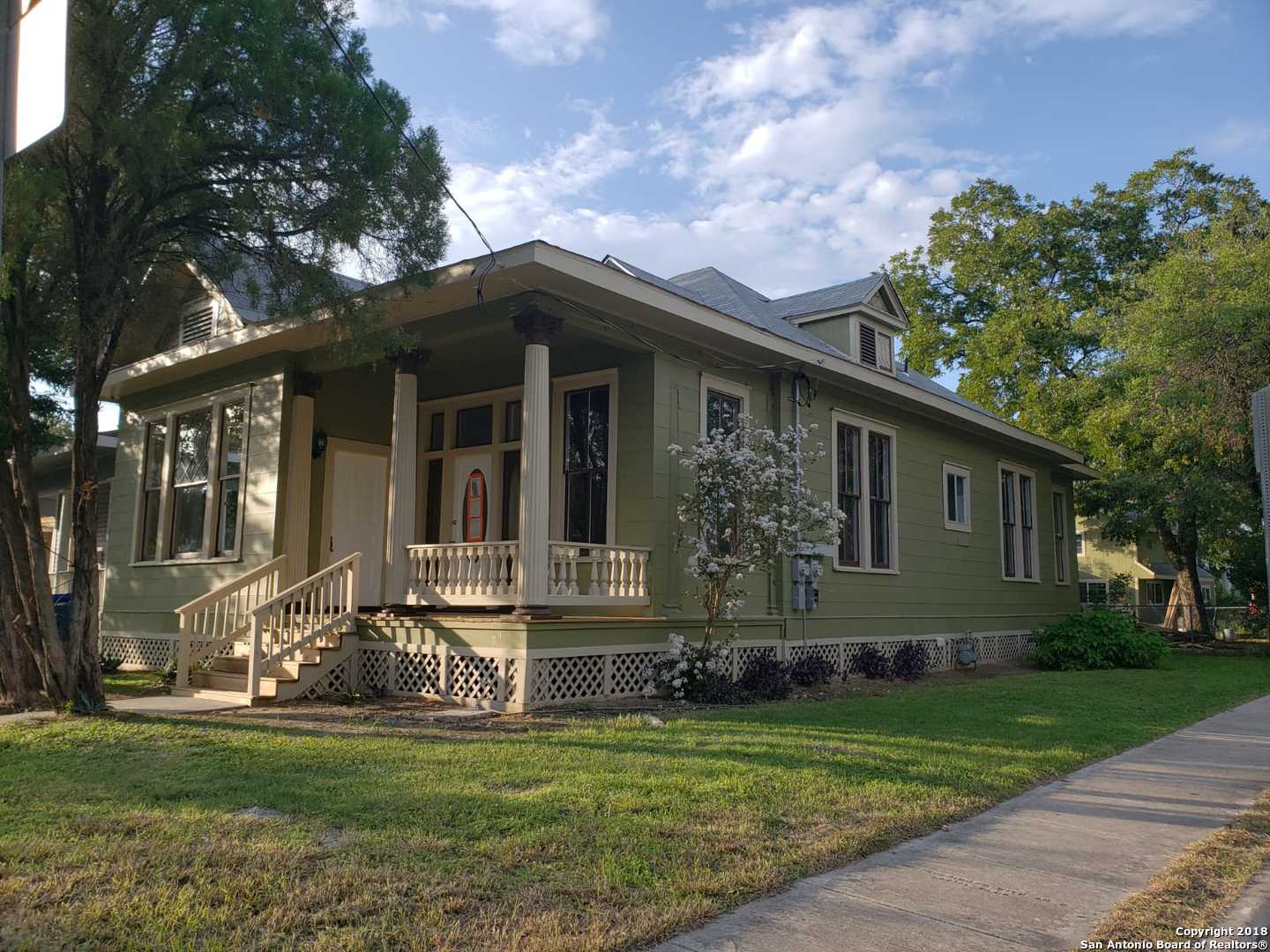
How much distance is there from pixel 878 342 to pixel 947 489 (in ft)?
9.76

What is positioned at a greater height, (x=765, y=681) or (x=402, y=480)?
(x=402, y=480)

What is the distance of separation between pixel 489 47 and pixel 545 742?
6600 mm

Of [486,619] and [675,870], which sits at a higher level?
[486,619]

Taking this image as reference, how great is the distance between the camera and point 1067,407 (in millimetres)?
24250

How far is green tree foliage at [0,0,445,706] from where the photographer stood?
7562 mm

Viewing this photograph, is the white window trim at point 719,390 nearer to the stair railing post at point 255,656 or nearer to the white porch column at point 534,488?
the white porch column at point 534,488

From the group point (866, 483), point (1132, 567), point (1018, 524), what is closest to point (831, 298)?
point (866, 483)

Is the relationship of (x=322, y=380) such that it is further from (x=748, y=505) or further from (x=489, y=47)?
(x=748, y=505)

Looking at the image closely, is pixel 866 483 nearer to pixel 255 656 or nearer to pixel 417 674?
pixel 417 674

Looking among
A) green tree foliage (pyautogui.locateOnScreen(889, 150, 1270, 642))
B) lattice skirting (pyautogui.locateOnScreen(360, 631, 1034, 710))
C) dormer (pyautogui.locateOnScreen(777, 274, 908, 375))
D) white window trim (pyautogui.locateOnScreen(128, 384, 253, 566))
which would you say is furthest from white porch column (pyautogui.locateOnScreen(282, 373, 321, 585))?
green tree foliage (pyautogui.locateOnScreen(889, 150, 1270, 642))

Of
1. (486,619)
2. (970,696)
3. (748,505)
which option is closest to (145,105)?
(486,619)

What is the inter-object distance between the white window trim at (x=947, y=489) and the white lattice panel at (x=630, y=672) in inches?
299

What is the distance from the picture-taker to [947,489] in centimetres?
1634

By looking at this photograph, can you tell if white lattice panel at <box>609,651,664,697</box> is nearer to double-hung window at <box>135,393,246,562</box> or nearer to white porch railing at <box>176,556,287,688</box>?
white porch railing at <box>176,556,287,688</box>
